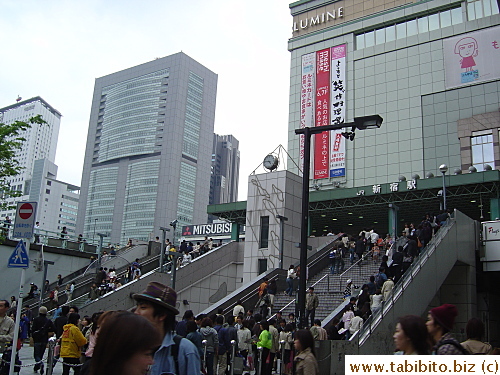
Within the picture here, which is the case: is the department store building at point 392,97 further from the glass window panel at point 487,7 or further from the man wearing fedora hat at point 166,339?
the man wearing fedora hat at point 166,339

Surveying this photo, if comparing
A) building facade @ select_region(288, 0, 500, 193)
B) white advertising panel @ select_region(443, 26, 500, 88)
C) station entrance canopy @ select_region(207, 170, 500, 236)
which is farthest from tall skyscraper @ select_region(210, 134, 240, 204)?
white advertising panel @ select_region(443, 26, 500, 88)

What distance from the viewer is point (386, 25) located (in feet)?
174

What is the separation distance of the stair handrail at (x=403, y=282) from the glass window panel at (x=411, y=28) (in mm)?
33468

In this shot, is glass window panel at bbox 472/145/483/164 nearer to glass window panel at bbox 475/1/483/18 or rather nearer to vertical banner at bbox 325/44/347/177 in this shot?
vertical banner at bbox 325/44/347/177

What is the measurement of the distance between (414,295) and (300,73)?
40.6m

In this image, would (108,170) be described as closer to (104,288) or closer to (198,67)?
(198,67)

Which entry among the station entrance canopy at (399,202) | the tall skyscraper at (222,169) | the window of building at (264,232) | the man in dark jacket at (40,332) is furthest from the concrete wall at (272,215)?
the tall skyscraper at (222,169)

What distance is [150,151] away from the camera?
5320 inches

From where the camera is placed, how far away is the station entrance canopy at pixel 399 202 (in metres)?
34.7

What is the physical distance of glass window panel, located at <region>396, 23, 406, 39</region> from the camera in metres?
51.9

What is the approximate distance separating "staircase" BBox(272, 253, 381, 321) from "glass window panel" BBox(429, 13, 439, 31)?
3307 centimetres

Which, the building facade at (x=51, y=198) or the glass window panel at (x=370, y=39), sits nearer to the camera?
the glass window panel at (x=370, y=39)

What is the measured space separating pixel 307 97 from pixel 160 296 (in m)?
50.8

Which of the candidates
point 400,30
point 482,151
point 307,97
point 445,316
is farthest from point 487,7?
point 445,316
